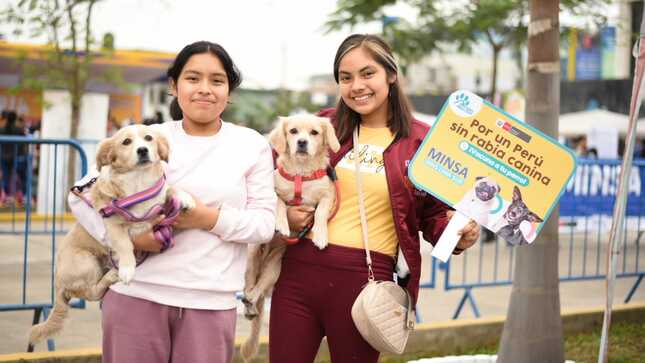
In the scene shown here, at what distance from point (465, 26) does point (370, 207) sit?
41.7 ft

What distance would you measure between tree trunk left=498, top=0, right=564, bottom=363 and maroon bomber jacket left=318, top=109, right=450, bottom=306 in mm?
1780

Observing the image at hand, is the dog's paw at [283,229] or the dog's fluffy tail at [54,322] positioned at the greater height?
the dog's paw at [283,229]

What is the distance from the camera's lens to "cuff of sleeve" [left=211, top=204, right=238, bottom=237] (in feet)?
9.54

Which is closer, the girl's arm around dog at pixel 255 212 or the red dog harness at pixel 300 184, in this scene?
the girl's arm around dog at pixel 255 212

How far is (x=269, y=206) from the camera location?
10.2 ft

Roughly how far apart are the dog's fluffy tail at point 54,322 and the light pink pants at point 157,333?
0.51 metres

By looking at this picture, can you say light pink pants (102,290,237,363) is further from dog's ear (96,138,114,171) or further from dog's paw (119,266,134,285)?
dog's ear (96,138,114,171)

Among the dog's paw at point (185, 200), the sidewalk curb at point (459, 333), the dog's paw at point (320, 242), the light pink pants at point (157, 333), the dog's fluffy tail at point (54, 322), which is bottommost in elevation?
the sidewalk curb at point (459, 333)

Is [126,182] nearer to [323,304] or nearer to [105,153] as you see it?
[105,153]

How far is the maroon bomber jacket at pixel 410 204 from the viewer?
3402 millimetres

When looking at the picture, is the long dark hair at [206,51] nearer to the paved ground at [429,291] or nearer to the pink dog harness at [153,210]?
the pink dog harness at [153,210]

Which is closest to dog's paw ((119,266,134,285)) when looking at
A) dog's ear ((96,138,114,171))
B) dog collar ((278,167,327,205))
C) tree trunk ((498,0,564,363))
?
dog's ear ((96,138,114,171))

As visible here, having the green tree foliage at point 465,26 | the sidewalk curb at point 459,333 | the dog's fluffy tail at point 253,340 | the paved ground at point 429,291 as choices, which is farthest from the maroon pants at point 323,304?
the green tree foliage at point 465,26

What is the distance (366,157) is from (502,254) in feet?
29.1
